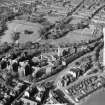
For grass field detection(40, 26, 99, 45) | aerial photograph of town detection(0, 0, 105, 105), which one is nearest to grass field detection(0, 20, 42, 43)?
aerial photograph of town detection(0, 0, 105, 105)

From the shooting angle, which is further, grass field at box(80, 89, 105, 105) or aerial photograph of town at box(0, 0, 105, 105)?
aerial photograph of town at box(0, 0, 105, 105)

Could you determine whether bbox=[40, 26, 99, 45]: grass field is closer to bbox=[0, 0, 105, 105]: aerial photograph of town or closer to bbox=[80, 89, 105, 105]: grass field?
bbox=[0, 0, 105, 105]: aerial photograph of town

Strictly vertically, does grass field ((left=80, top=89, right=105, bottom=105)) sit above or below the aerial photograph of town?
below

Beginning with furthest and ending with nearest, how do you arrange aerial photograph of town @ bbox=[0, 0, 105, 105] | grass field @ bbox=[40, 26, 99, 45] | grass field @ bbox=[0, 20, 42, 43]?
grass field @ bbox=[0, 20, 42, 43] → grass field @ bbox=[40, 26, 99, 45] → aerial photograph of town @ bbox=[0, 0, 105, 105]

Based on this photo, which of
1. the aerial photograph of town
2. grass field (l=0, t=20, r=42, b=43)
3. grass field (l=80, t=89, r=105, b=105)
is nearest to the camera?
grass field (l=80, t=89, r=105, b=105)

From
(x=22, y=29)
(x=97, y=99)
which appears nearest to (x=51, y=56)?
(x=97, y=99)

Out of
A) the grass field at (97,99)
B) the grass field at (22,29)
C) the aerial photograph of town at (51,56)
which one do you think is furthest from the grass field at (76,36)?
the grass field at (97,99)

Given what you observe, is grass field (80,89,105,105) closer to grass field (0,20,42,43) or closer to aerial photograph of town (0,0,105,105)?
aerial photograph of town (0,0,105,105)

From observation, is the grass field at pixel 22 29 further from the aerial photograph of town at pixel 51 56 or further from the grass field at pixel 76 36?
the grass field at pixel 76 36

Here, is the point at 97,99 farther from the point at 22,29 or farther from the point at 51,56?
the point at 22,29
